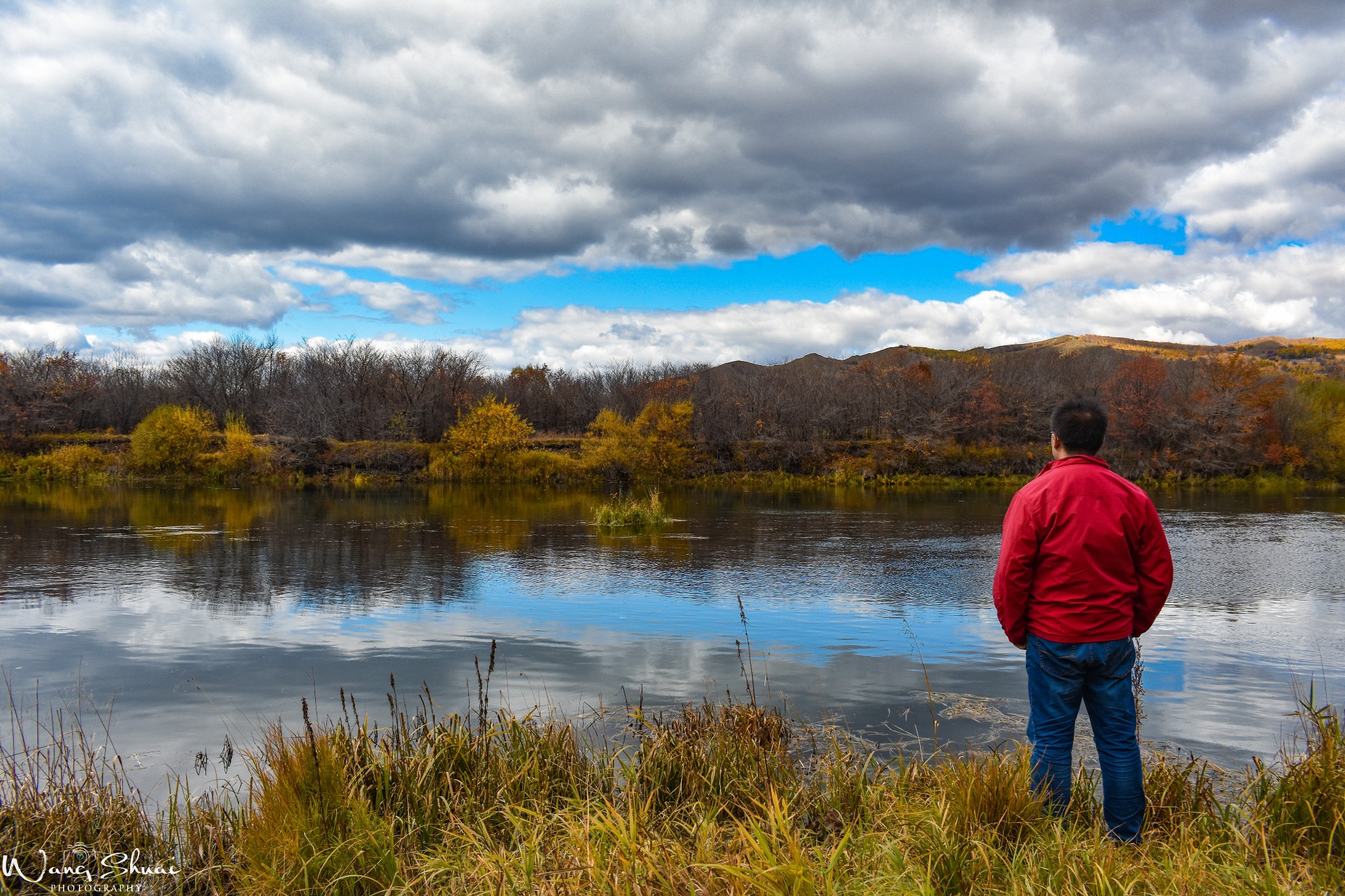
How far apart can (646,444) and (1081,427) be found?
50967mm

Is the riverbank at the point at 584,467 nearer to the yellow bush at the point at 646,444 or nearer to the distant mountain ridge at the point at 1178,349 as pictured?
the yellow bush at the point at 646,444

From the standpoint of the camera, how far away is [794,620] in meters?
13.3

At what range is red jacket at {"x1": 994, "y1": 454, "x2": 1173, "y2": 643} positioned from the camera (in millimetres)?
4504

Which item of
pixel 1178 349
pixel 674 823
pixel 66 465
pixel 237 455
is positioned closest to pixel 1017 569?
pixel 674 823

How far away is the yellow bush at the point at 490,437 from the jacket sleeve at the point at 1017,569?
5385cm

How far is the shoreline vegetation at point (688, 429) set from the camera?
5578 cm

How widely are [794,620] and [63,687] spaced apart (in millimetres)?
9721

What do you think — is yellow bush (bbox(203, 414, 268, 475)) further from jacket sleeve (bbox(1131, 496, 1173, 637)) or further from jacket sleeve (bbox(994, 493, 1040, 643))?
jacket sleeve (bbox(1131, 496, 1173, 637))

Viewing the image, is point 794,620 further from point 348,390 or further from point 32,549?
point 348,390

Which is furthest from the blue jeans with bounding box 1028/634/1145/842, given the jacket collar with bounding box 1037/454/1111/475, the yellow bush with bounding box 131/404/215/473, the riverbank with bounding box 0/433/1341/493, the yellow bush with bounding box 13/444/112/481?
the yellow bush with bounding box 13/444/112/481

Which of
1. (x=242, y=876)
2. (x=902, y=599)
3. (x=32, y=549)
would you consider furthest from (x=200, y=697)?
(x=32, y=549)

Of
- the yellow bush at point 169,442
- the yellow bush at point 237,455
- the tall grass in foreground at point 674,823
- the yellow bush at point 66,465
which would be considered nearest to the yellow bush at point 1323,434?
the tall grass in foreground at point 674,823

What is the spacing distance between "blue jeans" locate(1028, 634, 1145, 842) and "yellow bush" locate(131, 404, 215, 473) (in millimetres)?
60924
